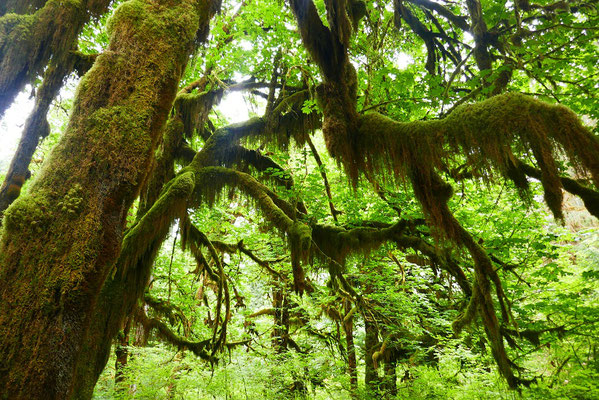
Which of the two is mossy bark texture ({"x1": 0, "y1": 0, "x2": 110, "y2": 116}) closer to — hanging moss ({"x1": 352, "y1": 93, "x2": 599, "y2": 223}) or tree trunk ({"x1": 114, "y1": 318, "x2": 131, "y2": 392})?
hanging moss ({"x1": 352, "y1": 93, "x2": 599, "y2": 223})

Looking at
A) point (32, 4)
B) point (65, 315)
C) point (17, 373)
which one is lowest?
point (17, 373)

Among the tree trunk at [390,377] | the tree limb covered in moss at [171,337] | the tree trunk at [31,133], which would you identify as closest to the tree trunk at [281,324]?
the tree limb covered in moss at [171,337]

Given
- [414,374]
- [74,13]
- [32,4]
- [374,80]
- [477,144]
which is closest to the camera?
[477,144]

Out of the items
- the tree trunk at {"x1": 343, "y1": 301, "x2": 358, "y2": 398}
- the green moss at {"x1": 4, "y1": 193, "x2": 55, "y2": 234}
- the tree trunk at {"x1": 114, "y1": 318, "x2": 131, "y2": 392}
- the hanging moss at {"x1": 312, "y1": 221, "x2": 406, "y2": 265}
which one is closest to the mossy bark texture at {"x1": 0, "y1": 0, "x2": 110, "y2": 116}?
the green moss at {"x1": 4, "y1": 193, "x2": 55, "y2": 234}

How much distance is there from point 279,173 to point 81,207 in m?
5.18

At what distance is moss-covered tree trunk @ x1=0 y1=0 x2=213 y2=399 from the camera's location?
174 cm

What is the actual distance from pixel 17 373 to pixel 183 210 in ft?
11.3

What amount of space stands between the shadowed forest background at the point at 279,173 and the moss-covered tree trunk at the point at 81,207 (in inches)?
0.4

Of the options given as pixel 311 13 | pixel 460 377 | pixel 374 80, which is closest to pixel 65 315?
pixel 311 13

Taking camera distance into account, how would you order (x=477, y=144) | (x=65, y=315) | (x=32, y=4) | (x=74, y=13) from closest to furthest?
1. (x=65, y=315)
2. (x=477, y=144)
3. (x=74, y=13)
4. (x=32, y=4)

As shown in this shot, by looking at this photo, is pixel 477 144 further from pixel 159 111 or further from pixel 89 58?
pixel 89 58

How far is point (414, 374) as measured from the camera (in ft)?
26.9

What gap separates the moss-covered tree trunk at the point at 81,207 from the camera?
68.3 inches

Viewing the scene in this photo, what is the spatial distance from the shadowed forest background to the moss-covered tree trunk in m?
0.01
